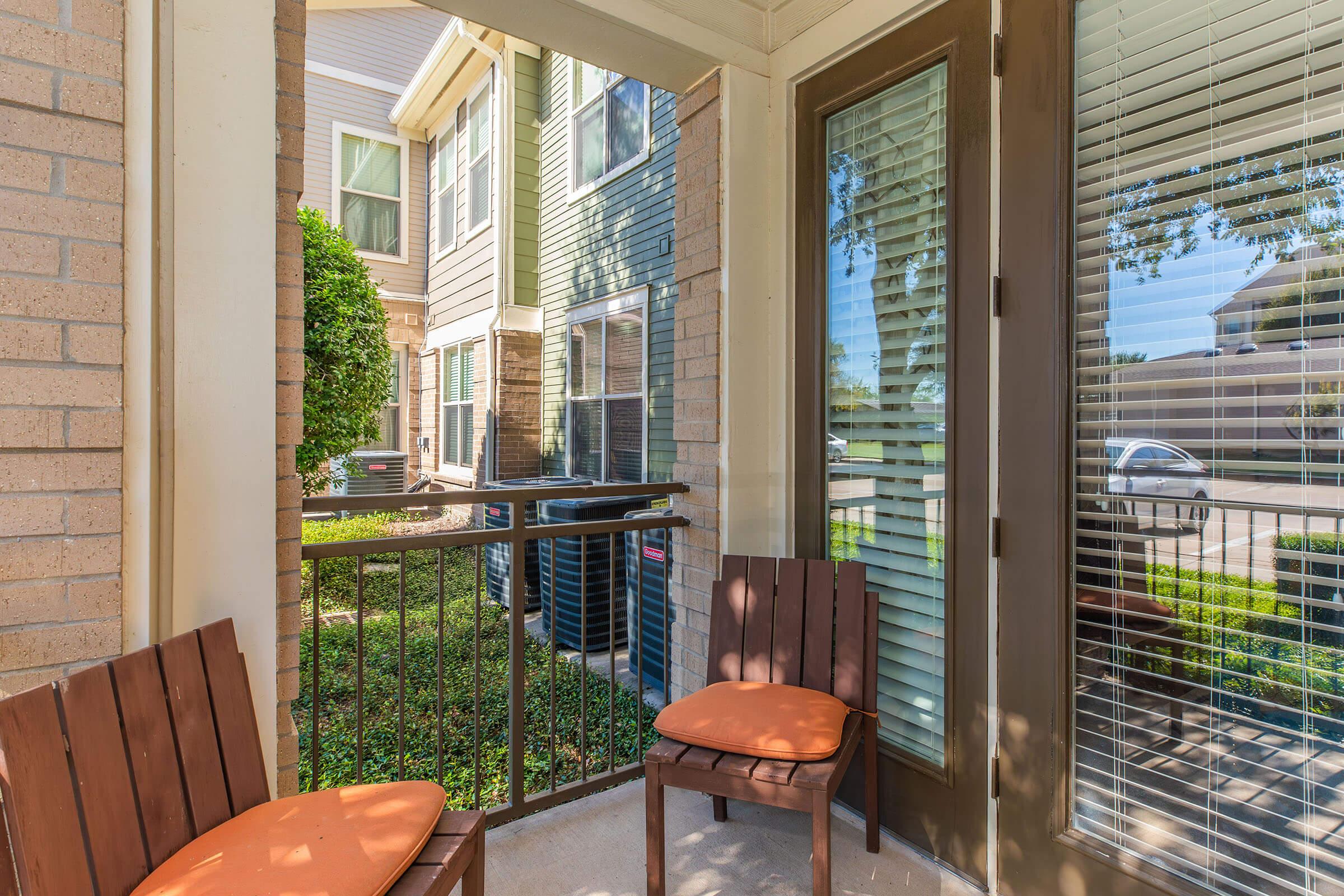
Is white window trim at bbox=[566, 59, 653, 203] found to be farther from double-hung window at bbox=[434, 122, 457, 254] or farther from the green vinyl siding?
double-hung window at bbox=[434, 122, 457, 254]

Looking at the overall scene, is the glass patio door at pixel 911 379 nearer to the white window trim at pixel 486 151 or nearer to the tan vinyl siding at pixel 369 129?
the white window trim at pixel 486 151

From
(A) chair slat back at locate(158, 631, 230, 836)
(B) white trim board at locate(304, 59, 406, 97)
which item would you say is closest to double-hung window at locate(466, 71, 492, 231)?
(B) white trim board at locate(304, 59, 406, 97)

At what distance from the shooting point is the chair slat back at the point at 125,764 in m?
0.98

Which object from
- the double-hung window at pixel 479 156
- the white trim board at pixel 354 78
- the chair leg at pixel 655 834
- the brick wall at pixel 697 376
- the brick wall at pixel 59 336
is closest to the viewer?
the brick wall at pixel 59 336

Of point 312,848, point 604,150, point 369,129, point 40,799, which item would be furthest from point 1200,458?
point 369,129

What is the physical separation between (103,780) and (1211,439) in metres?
2.16

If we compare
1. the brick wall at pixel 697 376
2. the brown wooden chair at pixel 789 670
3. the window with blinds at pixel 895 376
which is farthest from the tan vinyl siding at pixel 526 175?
the brown wooden chair at pixel 789 670

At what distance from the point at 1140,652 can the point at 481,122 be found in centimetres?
760

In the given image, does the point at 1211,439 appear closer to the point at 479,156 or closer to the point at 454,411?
the point at 479,156

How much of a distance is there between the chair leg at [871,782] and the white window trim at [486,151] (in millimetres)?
6067

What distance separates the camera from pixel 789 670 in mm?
2080

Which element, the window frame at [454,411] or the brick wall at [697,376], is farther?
the window frame at [454,411]

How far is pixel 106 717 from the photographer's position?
113cm

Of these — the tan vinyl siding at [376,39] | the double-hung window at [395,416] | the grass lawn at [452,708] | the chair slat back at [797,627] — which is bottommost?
the grass lawn at [452,708]
